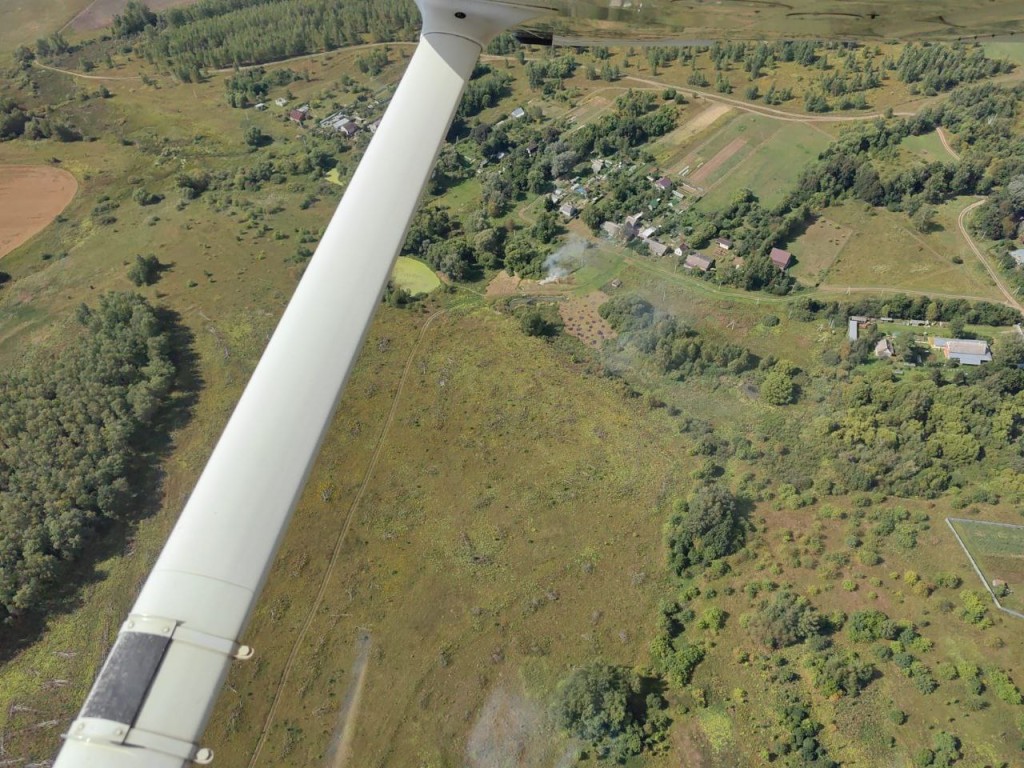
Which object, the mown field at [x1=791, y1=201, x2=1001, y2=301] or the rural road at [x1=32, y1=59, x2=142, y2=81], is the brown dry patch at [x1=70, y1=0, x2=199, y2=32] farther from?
the mown field at [x1=791, y1=201, x2=1001, y2=301]

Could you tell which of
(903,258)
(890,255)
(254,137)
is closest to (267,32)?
(254,137)

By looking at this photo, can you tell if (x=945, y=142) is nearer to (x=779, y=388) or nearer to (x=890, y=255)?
(x=890, y=255)

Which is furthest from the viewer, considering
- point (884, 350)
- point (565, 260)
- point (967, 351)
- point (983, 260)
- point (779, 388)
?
point (565, 260)

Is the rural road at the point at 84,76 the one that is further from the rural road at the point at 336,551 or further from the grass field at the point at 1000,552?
the grass field at the point at 1000,552

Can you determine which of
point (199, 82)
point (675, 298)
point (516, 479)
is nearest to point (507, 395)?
point (516, 479)

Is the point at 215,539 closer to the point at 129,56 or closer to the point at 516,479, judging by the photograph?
the point at 516,479

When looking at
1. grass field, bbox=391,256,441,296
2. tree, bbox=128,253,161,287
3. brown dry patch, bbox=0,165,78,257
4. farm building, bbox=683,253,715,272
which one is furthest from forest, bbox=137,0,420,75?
farm building, bbox=683,253,715,272
